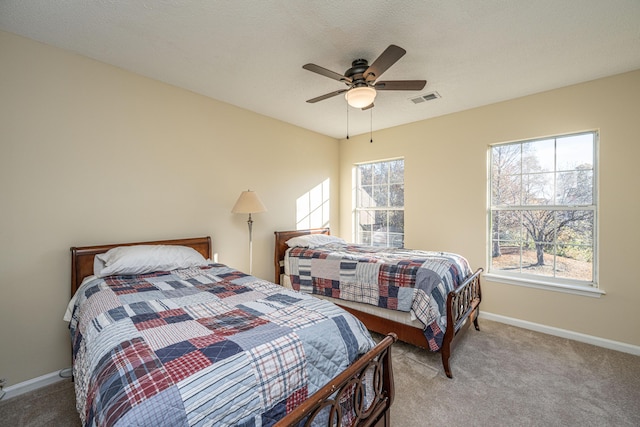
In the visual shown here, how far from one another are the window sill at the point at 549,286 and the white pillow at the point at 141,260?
134 inches

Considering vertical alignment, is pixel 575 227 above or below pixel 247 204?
below

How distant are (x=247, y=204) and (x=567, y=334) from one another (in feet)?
12.2

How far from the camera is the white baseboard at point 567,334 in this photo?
2627 mm

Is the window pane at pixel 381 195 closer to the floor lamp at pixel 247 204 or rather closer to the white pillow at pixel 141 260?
the floor lamp at pixel 247 204

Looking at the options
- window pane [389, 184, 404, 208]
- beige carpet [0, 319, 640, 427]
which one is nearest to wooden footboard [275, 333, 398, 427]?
beige carpet [0, 319, 640, 427]

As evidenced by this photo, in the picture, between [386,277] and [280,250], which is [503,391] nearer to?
[386,277]

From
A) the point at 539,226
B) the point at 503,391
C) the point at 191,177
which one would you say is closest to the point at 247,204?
the point at 191,177

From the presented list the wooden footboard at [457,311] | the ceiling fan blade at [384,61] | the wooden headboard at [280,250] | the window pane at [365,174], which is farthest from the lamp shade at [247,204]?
the window pane at [365,174]

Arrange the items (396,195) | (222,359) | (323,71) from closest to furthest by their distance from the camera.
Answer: (222,359) → (323,71) → (396,195)

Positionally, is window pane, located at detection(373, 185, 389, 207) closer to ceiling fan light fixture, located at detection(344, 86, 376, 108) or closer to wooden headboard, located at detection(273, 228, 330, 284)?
wooden headboard, located at detection(273, 228, 330, 284)

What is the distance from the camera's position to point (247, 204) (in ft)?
10.3

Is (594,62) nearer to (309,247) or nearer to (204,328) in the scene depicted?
(309,247)

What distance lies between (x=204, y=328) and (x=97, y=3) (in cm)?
212

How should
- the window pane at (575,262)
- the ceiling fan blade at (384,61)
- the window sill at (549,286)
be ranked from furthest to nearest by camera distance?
the window pane at (575,262) < the window sill at (549,286) < the ceiling fan blade at (384,61)
